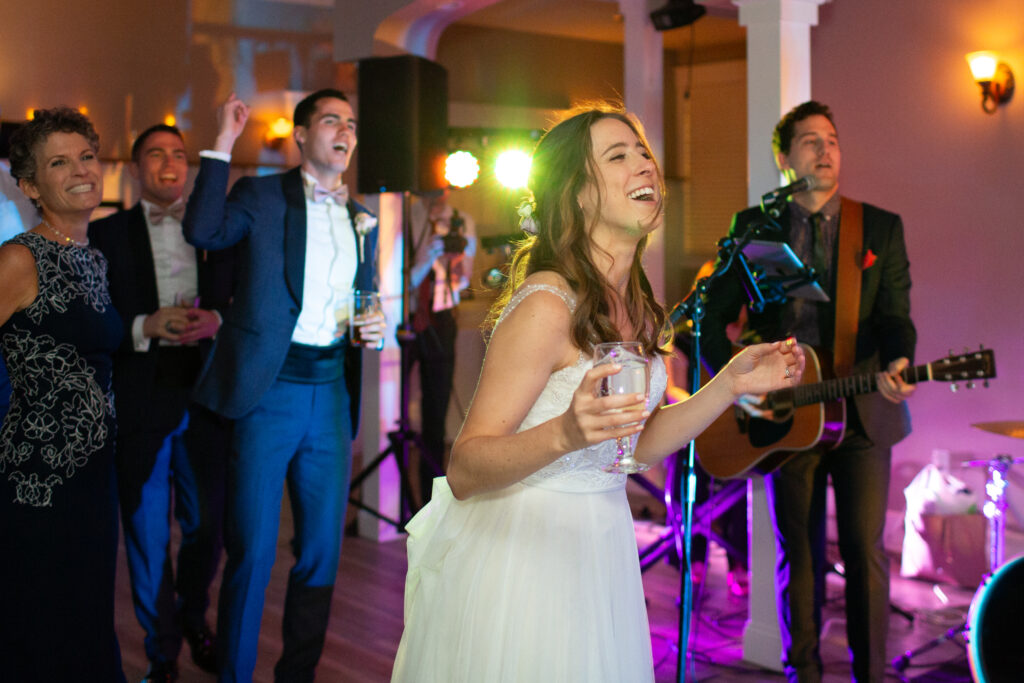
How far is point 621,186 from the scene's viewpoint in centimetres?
212

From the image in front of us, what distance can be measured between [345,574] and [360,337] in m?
2.40

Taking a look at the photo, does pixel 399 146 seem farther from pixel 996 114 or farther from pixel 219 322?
pixel 996 114

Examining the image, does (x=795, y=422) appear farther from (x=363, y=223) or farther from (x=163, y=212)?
(x=163, y=212)

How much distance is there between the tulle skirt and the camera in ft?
6.63

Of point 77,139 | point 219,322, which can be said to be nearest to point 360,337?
point 219,322

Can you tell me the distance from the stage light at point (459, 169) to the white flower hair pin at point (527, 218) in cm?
311

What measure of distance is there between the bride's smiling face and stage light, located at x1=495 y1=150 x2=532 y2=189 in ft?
10.4

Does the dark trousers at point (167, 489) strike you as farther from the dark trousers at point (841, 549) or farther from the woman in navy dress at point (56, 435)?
the dark trousers at point (841, 549)

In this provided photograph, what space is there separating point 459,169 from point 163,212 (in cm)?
189

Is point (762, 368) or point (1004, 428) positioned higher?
point (762, 368)

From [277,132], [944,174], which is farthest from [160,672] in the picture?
[277,132]

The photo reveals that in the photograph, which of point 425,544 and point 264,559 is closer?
point 425,544

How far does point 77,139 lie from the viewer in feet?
9.88

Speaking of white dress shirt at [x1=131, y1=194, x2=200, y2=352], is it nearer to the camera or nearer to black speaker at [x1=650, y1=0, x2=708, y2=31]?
the camera
